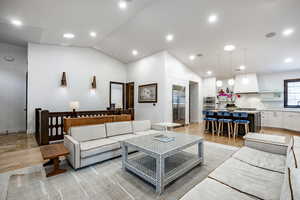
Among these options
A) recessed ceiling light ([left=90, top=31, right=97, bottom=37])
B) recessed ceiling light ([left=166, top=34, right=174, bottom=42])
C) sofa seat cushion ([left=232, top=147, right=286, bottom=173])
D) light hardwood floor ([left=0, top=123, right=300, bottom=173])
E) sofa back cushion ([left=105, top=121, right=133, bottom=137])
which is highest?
recessed ceiling light ([left=90, top=31, right=97, bottom=37])

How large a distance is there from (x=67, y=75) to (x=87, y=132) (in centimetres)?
395

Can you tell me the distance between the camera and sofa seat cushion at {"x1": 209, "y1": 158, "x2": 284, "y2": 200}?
4.18 feet

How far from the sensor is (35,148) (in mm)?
3695

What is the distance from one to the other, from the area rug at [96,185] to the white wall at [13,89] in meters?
4.41

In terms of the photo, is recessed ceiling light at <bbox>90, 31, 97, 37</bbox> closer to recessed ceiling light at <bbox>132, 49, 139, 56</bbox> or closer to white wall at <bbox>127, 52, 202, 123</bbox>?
recessed ceiling light at <bbox>132, 49, 139, 56</bbox>

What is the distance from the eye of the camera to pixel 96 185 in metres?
2.07

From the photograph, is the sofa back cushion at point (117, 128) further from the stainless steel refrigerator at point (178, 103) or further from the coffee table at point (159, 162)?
the stainless steel refrigerator at point (178, 103)

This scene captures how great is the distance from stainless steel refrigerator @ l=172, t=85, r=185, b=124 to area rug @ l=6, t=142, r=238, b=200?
12.7 ft

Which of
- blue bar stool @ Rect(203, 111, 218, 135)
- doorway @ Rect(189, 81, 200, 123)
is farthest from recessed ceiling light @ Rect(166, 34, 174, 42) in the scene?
doorway @ Rect(189, 81, 200, 123)

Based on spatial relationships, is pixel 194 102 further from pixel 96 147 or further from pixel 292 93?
pixel 96 147

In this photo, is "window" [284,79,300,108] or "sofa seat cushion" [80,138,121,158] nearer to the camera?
"sofa seat cushion" [80,138,121,158]

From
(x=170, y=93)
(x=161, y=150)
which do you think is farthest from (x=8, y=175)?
(x=170, y=93)

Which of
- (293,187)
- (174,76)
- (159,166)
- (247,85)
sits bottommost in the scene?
(159,166)

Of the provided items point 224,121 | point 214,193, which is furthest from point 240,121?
point 214,193
